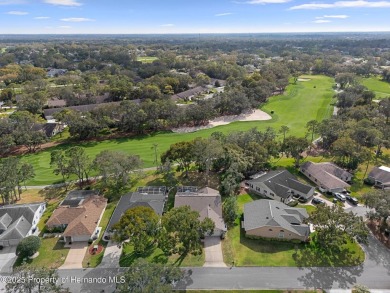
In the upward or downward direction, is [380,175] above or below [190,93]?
below

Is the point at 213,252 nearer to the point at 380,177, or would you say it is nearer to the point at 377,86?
the point at 380,177

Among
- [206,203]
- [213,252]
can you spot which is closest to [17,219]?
[206,203]

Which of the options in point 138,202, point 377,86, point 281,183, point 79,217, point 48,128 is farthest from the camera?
point 377,86

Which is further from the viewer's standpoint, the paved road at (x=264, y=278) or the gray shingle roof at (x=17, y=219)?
the gray shingle roof at (x=17, y=219)

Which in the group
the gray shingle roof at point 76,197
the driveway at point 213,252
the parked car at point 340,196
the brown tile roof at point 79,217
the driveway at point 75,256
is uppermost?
the brown tile roof at point 79,217

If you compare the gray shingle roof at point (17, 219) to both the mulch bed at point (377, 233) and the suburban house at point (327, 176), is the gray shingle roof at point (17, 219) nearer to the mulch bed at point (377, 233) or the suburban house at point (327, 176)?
the suburban house at point (327, 176)

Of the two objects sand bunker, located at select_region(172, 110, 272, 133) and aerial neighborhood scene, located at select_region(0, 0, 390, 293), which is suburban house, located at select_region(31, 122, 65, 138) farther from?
sand bunker, located at select_region(172, 110, 272, 133)

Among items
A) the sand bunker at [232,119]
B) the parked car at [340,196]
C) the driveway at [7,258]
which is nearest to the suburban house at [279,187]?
the parked car at [340,196]
